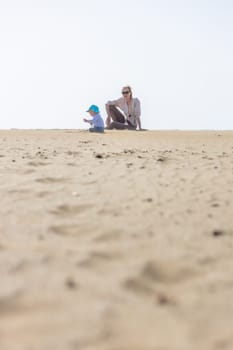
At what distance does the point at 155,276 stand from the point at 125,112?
11030 mm

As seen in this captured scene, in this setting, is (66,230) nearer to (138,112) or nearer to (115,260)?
(115,260)

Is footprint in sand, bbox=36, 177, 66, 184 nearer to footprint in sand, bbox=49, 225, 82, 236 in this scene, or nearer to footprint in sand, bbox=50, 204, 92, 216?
footprint in sand, bbox=50, 204, 92, 216

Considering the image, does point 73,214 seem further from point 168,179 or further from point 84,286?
point 168,179

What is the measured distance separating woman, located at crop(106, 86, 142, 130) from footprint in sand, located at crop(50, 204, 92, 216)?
9.21 metres

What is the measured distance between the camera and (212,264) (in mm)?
3129

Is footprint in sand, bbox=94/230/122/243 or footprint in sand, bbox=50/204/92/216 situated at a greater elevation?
footprint in sand, bbox=50/204/92/216

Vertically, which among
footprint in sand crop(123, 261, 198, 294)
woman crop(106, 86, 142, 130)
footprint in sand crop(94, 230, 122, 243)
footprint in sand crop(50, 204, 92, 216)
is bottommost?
footprint in sand crop(123, 261, 198, 294)

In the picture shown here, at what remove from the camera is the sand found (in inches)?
92.7

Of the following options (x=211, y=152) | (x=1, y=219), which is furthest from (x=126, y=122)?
(x=1, y=219)

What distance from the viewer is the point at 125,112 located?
542 inches

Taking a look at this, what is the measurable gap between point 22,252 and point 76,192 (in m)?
1.55

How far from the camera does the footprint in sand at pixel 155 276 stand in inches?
110

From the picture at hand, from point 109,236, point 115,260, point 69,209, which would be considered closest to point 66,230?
point 109,236

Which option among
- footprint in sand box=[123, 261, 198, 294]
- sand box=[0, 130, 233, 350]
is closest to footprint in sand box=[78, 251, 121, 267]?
sand box=[0, 130, 233, 350]
